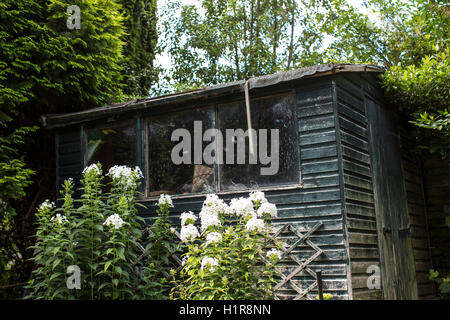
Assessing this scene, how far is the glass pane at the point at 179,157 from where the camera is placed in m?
7.35

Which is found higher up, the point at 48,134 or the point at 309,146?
the point at 48,134

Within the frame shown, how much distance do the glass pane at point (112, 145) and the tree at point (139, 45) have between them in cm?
588

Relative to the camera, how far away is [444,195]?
9.11m

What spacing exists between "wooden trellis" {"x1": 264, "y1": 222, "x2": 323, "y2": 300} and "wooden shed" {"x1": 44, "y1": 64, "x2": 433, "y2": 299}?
0.06 feet

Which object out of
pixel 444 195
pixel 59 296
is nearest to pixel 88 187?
pixel 59 296

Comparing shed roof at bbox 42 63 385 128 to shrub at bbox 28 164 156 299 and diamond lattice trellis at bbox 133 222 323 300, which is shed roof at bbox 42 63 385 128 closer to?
shrub at bbox 28 164 156 299

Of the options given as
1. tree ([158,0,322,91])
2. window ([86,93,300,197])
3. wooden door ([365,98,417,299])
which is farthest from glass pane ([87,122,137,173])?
tree ([158,0,322,91])

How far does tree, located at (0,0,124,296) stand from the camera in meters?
8.71

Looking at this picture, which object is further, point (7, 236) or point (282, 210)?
point (7, 236)

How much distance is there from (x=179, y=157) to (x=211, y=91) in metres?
1.22

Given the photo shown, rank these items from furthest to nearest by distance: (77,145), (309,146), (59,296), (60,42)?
(60,42), (77,145), (309,146), (59,296)

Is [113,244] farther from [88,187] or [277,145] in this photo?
[277,145]
